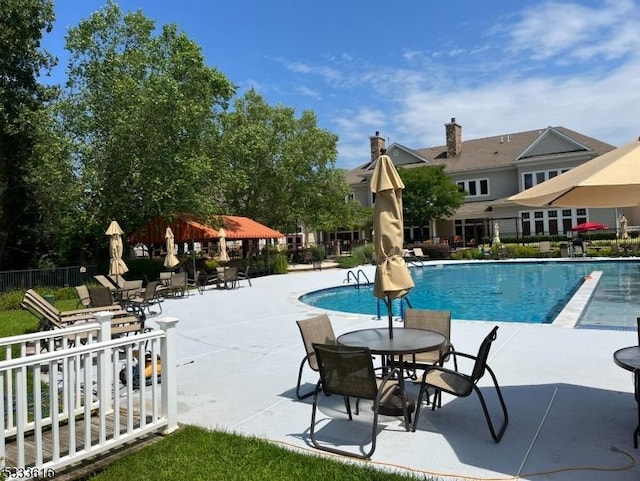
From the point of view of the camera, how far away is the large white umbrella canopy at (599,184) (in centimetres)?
371

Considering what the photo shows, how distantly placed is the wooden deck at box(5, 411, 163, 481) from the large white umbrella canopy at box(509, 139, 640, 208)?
168 inches

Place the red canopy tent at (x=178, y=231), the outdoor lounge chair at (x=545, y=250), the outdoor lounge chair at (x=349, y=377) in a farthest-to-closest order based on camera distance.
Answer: the outdoor lounge chair at (x=545, y=250) < the red canopy tent at (x=178, y=231) < the outdoor lounge chair at (x=349, y=377)

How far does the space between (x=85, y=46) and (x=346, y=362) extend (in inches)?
853

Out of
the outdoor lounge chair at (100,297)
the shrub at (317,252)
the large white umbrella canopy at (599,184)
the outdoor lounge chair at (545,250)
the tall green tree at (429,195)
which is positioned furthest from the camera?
the tall green tree at (429,195)

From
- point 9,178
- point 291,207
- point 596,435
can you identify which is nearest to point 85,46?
point 9,178

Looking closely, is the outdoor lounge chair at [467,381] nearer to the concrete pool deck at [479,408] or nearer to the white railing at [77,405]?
the concrete pool deck at [479,408]

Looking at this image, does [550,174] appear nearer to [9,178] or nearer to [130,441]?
[9,178]

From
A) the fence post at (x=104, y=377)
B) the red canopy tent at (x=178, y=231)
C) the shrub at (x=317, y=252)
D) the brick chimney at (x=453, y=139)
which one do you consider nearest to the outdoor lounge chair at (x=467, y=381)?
the fence post at (x=104, y=377)

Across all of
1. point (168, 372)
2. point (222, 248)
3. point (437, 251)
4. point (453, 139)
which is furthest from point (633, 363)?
point (453, 139)

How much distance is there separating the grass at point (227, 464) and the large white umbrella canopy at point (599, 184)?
2629 millimetres

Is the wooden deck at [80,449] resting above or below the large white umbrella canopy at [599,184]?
below

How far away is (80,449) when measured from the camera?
162 inches

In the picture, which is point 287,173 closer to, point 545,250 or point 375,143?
point 545,250

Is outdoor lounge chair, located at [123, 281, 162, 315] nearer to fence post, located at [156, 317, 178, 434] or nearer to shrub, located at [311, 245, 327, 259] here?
fence post, located at [156, 317, 178, 434]
